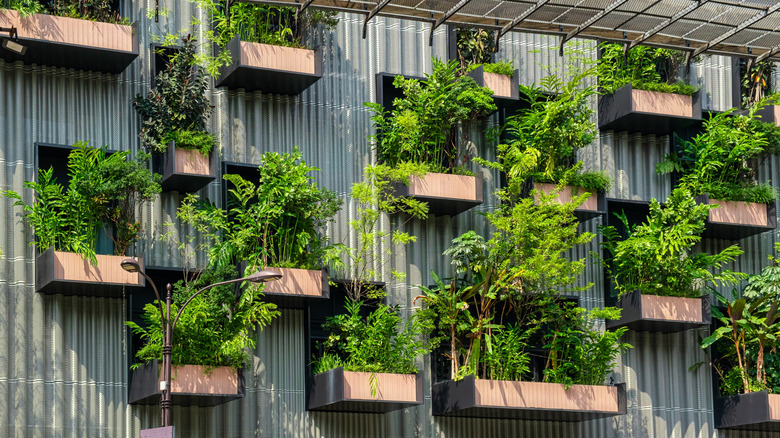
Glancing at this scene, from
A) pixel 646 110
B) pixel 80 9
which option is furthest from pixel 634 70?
pixel 80 9


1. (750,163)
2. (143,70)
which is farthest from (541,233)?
(143,70)

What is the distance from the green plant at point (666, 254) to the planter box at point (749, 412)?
2415 millimetres

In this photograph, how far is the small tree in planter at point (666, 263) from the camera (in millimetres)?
27594

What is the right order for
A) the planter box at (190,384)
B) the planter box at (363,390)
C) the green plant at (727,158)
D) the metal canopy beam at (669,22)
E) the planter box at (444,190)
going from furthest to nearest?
1. the green plant at (727,158)
2. the planter box at (444,190)
3. the planter box at (363,390)
4. the metal canopy beam at (669,22)
5. the planter box at (190,384)

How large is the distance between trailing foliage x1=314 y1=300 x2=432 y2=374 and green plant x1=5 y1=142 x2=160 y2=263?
Answer: 14.1ft

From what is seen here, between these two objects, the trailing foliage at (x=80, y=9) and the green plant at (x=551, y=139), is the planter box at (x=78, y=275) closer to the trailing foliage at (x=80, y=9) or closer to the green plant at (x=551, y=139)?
the trailing foliage at (x=80, y=9)

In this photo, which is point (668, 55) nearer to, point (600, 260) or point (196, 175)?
point (600, 260)

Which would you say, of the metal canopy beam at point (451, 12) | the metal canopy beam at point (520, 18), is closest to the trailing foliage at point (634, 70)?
the metal canopy beam at point (520, 18)

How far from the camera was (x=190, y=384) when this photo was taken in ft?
77.2

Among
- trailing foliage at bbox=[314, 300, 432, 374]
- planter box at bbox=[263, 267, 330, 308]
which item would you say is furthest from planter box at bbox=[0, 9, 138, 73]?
trailing foliage at bbox=[314, 300, 432, 374]

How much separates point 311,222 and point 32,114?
220 inches

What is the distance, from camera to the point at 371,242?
87.7ft

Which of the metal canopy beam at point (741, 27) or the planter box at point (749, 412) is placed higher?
the metal canopy beam at point (741, 27)

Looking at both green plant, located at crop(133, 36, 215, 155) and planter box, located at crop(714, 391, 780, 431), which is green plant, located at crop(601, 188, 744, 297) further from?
green plant, located at crop(133, 36, 215, 155)
